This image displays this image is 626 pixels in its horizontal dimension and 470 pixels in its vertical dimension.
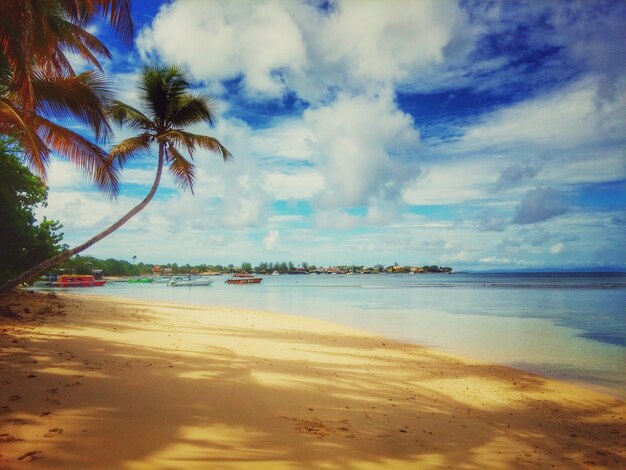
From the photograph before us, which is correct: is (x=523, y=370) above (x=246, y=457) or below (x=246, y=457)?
below

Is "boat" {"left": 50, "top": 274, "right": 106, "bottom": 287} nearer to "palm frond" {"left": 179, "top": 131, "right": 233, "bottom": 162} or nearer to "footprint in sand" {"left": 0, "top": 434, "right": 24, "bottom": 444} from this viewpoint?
"palm frond" {"left": 179, "top": 131, "right": 233, "bottom": 162}

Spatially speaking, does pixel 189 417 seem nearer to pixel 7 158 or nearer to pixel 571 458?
pixel 571 458

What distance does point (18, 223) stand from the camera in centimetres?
1577

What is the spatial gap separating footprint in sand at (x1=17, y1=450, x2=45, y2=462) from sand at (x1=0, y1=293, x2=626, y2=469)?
0.04 ft

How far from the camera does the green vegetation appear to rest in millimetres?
15430

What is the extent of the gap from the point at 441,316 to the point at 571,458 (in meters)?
18.1

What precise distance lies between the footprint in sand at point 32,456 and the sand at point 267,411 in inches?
0.5

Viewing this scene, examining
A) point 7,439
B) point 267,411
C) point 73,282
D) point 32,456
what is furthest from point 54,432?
point 73,282

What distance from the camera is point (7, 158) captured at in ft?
50.8

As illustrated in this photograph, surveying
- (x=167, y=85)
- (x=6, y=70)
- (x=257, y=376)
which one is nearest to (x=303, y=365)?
(x=257, y=376)

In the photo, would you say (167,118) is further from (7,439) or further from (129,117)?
(7,439)

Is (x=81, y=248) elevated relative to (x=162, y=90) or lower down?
lower down

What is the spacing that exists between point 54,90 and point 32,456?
7.53 meters

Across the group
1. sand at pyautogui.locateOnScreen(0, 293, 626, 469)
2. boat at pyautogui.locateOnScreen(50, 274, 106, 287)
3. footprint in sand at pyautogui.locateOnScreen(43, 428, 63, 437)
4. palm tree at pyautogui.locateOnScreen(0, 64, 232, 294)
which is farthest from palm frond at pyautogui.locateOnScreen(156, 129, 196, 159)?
boat at pyautogui.locateOnScreen(50, 274, 106, 287)
